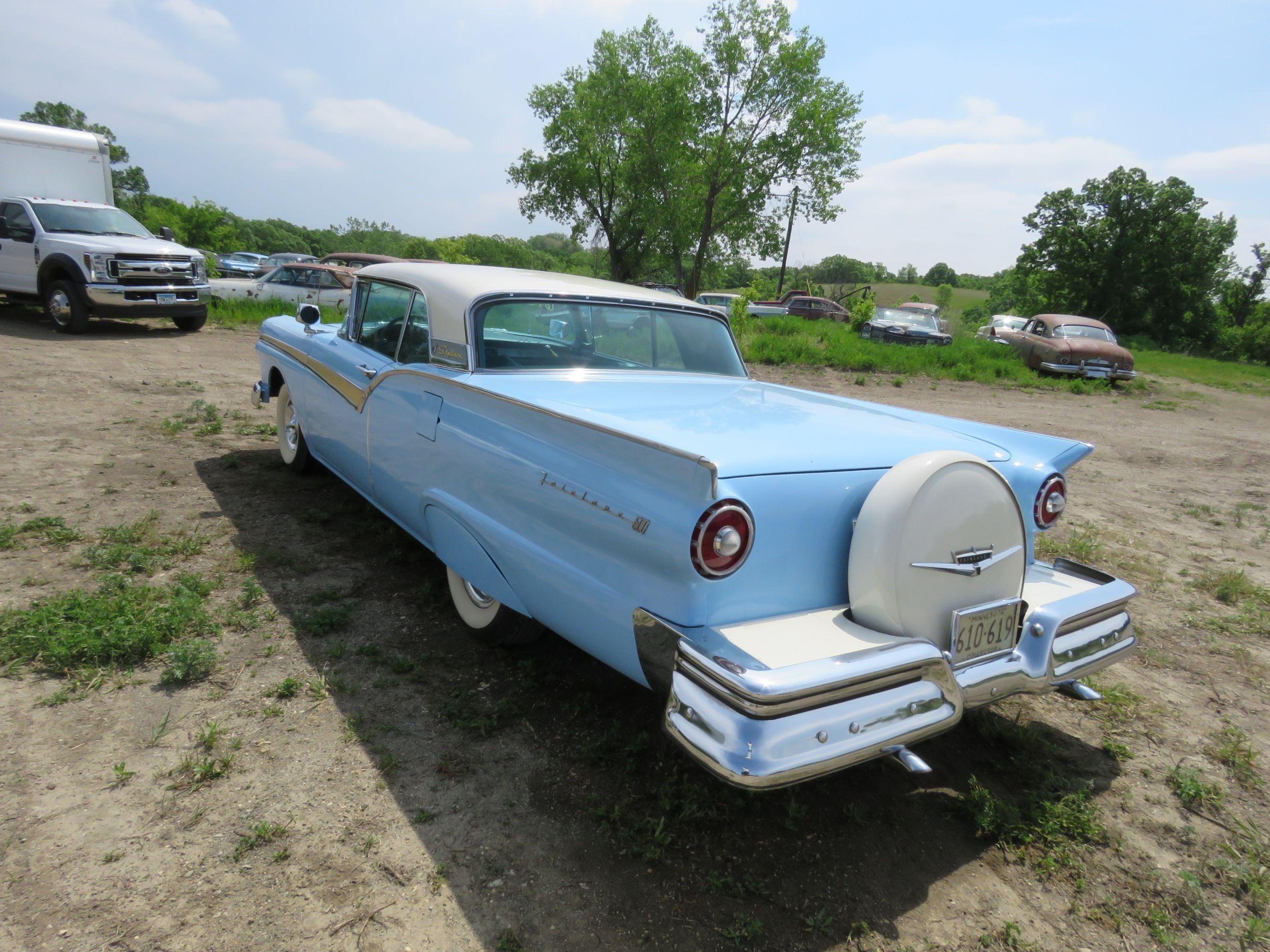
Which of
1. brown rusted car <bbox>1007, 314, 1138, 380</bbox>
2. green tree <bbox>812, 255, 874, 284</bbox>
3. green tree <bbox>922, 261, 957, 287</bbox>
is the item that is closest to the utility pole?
brown rusted car <bbox>1007, 314, 1138, 380</bbox>

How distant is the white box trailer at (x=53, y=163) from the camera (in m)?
11.1

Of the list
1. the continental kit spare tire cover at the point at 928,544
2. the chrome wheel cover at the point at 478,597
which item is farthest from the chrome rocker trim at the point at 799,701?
the chrome wheel cover at the point at 478,597

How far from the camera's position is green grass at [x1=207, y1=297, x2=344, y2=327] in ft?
43.4

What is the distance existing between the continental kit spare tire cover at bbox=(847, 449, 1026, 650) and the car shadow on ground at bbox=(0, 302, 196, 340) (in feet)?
40.1

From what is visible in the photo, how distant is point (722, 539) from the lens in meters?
1.83

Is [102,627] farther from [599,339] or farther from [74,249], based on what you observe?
[74,249]

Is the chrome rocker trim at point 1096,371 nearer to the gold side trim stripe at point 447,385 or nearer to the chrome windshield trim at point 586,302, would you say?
the chrome windshield trim at point 586,302

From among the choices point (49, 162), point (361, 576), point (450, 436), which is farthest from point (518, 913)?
point (49, 162)

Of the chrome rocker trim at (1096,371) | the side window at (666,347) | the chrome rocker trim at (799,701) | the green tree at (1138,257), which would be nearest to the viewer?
the chrome rocker trim at (799,701)

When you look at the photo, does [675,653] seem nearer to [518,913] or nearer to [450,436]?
[518,913]

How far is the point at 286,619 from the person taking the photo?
3.16m

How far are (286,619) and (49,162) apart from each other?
1264cm

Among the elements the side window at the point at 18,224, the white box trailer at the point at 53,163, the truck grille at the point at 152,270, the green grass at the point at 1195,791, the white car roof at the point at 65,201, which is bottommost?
the green grass at the point at 1195,791

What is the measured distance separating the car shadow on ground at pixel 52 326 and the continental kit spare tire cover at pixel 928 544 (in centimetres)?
1223
